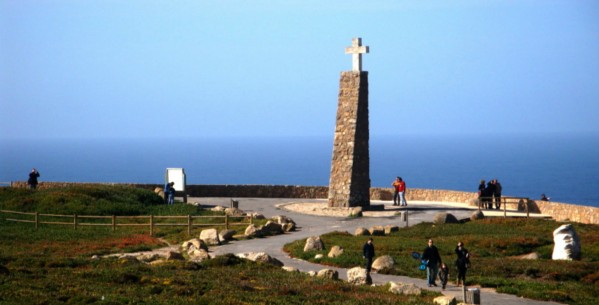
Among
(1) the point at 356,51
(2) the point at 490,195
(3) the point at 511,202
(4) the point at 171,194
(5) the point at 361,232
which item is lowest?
(5) the point at 361,232

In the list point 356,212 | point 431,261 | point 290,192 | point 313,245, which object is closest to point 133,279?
point 431,261

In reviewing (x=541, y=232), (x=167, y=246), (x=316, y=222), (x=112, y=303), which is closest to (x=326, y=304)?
(x=112, y=303)

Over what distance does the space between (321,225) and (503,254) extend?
13.4 metres

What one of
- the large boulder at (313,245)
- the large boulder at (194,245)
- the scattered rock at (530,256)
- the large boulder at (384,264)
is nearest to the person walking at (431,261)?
the large boulder at (384,264)

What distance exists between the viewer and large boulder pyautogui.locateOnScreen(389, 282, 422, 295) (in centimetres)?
3375

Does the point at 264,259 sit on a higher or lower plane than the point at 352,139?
lower

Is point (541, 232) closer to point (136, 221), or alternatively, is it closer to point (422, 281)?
point (422, 281)

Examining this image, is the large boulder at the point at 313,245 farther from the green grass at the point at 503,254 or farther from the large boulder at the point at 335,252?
the large boulder at the point at 335,252

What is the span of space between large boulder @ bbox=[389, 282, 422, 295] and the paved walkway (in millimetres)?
1412

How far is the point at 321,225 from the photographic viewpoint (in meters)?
56.5

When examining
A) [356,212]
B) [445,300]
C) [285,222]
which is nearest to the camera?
[445,300]

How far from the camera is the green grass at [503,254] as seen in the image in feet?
120

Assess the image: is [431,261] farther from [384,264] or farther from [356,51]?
[356,51]

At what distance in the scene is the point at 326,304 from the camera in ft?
101
